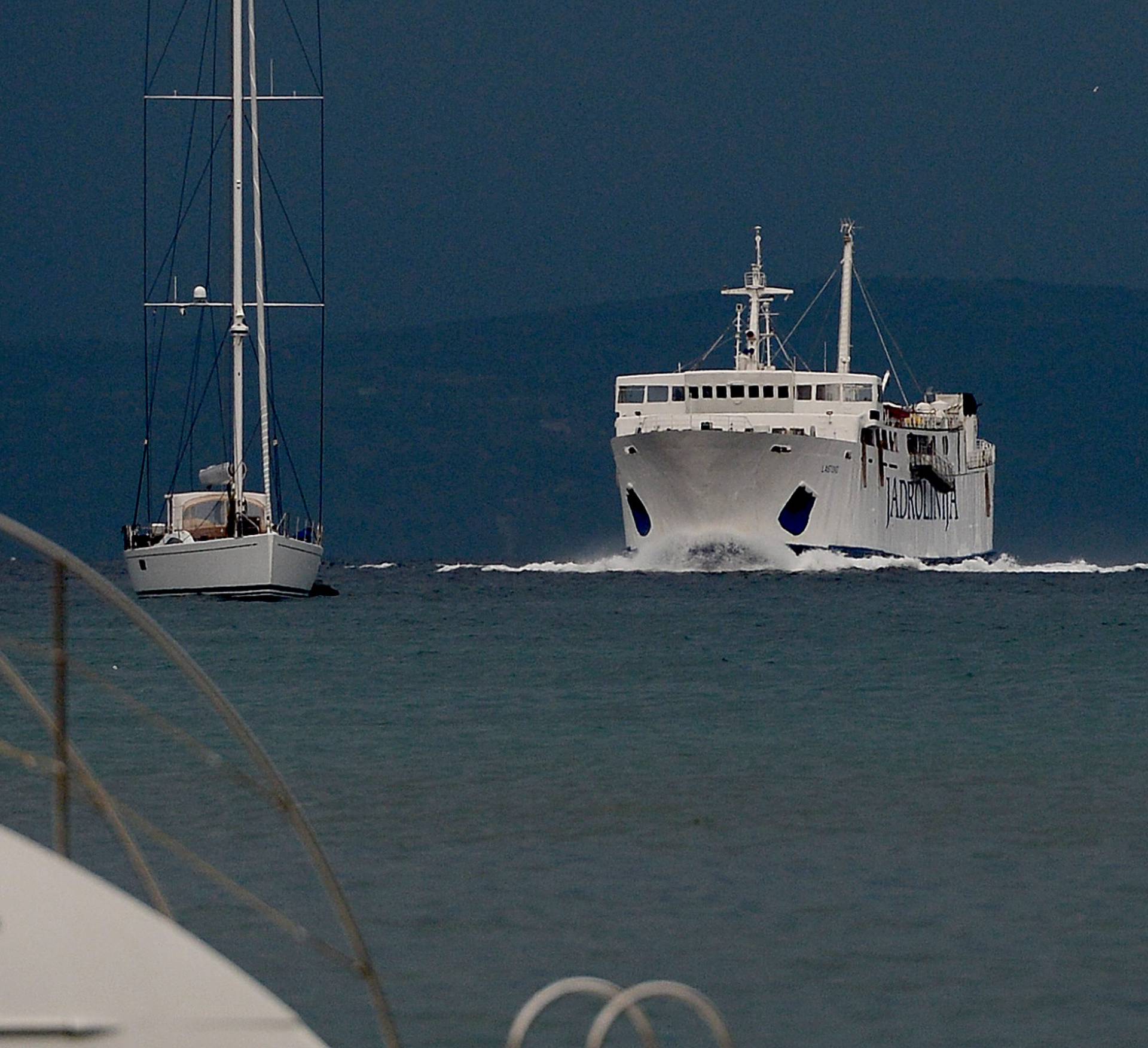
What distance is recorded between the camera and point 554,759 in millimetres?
21656

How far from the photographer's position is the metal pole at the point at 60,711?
5719 millimetres

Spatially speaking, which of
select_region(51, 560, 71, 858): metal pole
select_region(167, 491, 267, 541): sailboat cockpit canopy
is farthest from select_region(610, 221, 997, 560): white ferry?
select_region(51, 560, 71, 858): metal pole

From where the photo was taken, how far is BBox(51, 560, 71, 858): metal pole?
572cm

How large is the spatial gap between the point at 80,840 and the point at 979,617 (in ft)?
132

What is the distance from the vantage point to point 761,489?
67.3 metres

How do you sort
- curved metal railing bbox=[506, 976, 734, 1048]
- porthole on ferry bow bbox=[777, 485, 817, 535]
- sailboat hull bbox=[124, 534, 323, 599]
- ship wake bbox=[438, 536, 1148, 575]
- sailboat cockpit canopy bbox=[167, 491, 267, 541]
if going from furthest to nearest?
ship wake bbox=[438, 536, 1148, 575]
porthole on ferry bow bbox=[777, 485, 817, 535]
sailboat cockpit canopy bbox=[167, 491, 267, 541]
sailboat hull bbox=[124, 534, 323, 599]
curved metal railing bbox=[506, 976, 734, 1048]

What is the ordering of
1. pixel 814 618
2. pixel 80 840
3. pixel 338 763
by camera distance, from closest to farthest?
pixel 80 840
pixel 338 763
pixel 814 618

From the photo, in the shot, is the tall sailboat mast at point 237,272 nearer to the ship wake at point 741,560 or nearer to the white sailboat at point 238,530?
the white sailboat at point 238,530

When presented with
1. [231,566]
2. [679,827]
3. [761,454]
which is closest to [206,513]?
[231,566]

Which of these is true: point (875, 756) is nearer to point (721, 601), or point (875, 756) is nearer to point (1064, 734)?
point (1064, 734)

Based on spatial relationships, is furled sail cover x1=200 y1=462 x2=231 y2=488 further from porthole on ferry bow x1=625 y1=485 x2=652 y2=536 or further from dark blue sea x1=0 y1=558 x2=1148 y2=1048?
porthole on ferry bow x1=625 y1=485 x2=652 y2=536

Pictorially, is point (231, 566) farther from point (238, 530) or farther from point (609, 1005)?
point (609, 1005)

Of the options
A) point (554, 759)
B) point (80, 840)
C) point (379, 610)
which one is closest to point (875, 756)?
point (554, 759)

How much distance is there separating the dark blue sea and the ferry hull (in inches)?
1010
